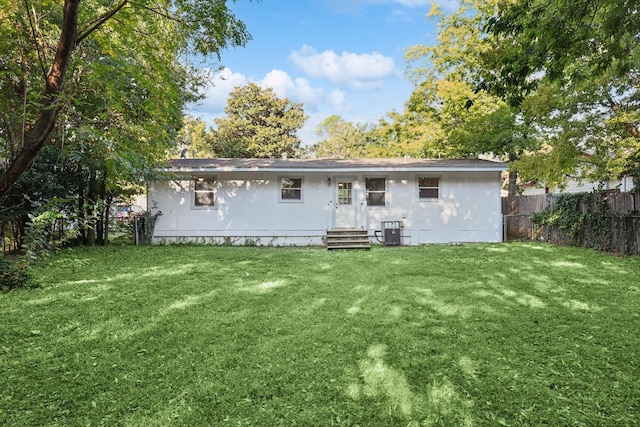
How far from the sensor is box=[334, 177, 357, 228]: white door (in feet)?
37.7

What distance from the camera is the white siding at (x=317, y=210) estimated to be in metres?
11.4

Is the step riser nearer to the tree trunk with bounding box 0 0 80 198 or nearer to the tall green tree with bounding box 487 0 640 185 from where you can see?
the tall green tree with bounding box 487 0 640 185

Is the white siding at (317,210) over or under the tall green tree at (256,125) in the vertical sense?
under

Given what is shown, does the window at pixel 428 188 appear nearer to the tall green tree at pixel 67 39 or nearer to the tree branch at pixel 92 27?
the tall green tree at pixel 67 39

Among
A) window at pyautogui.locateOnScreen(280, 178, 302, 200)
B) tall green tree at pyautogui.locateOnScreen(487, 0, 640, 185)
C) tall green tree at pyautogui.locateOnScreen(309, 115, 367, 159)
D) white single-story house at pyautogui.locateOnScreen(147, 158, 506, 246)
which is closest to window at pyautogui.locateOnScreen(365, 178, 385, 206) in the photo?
white single-story house at pyautogui.locateOnScreen(147, 158, 506, 246)

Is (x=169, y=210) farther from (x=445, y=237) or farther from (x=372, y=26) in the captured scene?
(x=372, y=26)

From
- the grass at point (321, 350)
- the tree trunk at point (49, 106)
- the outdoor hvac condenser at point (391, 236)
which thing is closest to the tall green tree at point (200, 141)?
the outdoor hvac condenser at point (391, 236)

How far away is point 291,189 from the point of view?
11.5 meters

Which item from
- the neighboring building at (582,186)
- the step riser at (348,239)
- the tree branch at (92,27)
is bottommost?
the step riser at (348,239)

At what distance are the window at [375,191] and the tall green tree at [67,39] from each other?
8163 mm

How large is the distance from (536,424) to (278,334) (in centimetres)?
220

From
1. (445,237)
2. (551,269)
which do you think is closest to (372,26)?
(445,237)

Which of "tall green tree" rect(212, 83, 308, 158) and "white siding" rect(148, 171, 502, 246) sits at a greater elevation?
"tall green tree" rect(212, 83, 308, 158)

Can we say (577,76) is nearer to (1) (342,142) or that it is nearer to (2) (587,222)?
(2) (587,222)
